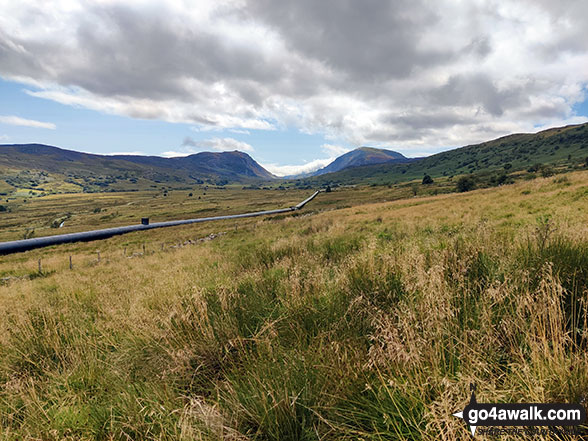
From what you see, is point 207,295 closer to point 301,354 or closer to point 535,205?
point 301,354

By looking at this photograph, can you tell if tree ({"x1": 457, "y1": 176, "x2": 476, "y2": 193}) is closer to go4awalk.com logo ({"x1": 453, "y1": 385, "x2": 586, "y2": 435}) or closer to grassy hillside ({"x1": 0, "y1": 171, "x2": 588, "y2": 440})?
grassy hillside ({"x1": 0, "y1": 171, "x2": 588, "y2": 440})

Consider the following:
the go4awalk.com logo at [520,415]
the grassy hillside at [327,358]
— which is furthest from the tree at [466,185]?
the go4awalk.com logo at [520,415]

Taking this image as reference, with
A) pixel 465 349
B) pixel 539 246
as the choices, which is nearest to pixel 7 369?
pixel 465 349

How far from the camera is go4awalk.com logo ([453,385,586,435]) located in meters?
1.84

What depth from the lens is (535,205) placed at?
17109 mm

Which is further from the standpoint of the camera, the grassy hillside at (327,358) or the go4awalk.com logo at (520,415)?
the grassy hillside at (327,358)

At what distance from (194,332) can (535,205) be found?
21765 mm

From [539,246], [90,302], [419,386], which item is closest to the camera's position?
[419,386]

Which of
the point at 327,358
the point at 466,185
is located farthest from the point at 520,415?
the point at 466,185

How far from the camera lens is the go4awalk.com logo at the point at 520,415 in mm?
1843

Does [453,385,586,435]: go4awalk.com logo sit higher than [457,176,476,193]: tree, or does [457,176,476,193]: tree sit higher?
[457,176,476,193]: tree

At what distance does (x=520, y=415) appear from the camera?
1968 mm

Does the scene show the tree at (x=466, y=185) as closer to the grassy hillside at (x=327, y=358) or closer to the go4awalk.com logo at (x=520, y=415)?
the grassy hillside at (x=327, y=358)

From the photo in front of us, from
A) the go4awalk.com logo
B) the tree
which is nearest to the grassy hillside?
the go4awalk.com logo
